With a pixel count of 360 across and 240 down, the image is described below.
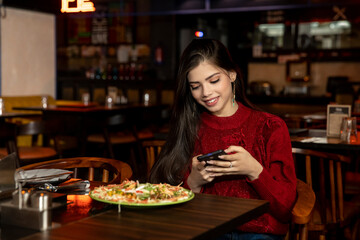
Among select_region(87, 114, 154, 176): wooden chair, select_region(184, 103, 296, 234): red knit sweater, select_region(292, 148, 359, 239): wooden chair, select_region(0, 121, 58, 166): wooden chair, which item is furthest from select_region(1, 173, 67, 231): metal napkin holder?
select_region(87, 114, 154, 176): wooden chair

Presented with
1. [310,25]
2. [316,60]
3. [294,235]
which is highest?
[310,25]

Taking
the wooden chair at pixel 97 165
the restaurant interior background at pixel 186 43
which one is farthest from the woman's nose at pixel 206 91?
the restaurant interior background at pixel 186 43

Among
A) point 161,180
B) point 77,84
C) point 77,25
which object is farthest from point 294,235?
point 77,25

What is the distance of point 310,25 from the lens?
9570mm

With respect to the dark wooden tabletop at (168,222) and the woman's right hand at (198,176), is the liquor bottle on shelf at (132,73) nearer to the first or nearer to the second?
the woman's right hand at (198,176)

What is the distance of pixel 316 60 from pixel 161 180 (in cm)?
783

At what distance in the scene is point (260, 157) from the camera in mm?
1998

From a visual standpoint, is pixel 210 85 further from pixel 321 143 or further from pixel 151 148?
pixel 321 143

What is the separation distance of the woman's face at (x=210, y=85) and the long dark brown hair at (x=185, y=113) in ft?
0.09

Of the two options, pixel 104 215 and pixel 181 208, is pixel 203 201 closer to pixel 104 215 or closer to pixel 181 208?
pixel 181 208

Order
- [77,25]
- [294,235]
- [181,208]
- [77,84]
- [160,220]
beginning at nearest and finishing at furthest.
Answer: [160,220] → [181,208] → [294,235] → [77,84] → [77,25]

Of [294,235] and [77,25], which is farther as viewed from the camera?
[77,25]

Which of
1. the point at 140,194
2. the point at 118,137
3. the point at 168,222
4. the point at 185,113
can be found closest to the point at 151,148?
the point at 185,113

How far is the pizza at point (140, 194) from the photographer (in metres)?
1.41
